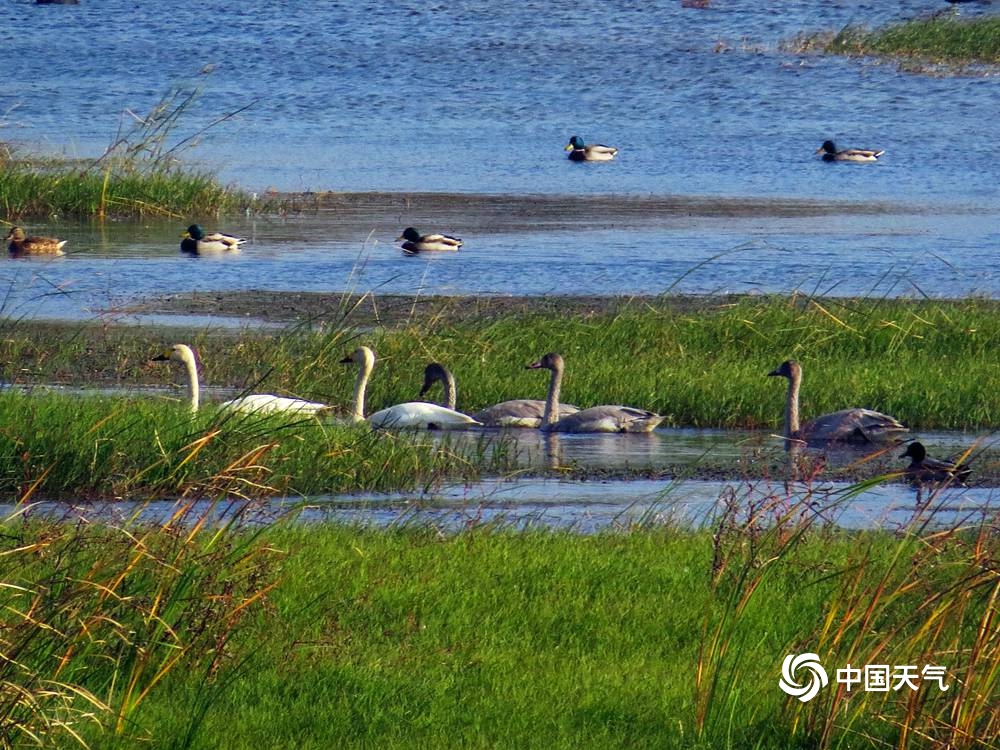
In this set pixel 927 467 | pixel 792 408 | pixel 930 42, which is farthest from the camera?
pixel 930 42

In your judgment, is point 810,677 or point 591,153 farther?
point 591,153

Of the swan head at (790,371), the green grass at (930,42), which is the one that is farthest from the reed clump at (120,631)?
the green grass at (930,42)

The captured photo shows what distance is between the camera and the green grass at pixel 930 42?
4847 cm

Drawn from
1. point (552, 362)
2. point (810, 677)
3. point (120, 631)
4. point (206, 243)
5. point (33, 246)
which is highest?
point (120, 631)

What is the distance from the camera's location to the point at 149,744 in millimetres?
6277

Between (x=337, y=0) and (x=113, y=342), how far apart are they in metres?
49.1

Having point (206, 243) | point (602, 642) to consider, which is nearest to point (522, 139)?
point (206, 243)

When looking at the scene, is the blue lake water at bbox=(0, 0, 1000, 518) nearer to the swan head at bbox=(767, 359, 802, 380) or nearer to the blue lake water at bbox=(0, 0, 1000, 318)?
the blue lake water at bbox=(0, 0, 1000, 318)

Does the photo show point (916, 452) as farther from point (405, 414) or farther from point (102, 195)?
point (102, 195)

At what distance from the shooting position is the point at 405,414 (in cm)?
1330

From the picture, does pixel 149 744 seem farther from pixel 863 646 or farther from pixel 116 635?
pixel 863 646

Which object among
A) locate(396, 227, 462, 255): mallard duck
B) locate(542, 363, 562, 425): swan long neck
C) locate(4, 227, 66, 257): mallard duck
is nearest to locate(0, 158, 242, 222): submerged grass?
locate(4, 227, 66, 257): mallard duck

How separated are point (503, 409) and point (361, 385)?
121cm

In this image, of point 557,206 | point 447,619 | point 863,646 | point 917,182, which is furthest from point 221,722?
point 917,182
